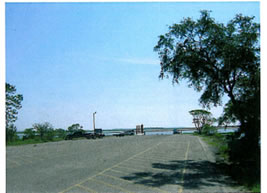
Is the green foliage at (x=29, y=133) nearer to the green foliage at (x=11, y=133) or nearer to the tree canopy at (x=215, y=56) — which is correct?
the green foliage at (x=11, y=133)

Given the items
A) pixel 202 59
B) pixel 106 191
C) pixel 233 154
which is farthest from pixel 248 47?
pixel 106 191

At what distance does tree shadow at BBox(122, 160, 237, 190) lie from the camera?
25.9 ft

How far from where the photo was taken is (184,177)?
892cm

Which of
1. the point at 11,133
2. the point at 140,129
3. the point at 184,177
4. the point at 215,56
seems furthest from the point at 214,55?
the point at 140,129

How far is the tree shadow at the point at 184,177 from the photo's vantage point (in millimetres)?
7886

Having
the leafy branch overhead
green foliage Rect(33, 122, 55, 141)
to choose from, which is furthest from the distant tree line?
the leafy branch overhead

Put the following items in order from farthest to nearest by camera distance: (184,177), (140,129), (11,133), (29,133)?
1. (140,129)
2. (29,133)
3. (11,133)
4. (184,177)

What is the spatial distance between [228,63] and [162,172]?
6.53 metres

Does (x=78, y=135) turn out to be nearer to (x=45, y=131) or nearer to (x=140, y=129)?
(x=45, y=131)

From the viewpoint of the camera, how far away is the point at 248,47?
11.5m

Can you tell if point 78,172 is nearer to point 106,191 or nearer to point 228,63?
point 106,191

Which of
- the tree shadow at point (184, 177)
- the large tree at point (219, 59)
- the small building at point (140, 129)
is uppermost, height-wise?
the large tree at point (219, 59)

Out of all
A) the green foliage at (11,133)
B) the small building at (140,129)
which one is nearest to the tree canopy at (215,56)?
the green foliage at (11,133)

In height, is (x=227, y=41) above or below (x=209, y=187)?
above
